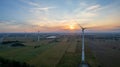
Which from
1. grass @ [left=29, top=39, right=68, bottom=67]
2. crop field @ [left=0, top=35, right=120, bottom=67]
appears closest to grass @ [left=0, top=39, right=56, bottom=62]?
crop field @ [left=0, top=35, right=120, bottom=67]

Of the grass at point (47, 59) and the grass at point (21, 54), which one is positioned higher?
the grass at point (21, 54)

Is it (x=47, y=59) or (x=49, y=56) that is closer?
(x=47, y=59)

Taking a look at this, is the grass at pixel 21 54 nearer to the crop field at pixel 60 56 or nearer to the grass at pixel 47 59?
the crop field at pixel 60 56

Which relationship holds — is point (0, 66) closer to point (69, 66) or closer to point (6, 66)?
point (6, 66)

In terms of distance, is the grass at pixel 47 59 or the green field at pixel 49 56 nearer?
the grass at pixel 47 59

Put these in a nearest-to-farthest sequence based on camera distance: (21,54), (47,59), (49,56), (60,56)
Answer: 1. (47,59)
2. (60,56)
3. (49,56)
4. (21,54)

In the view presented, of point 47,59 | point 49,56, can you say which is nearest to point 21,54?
point 49,56

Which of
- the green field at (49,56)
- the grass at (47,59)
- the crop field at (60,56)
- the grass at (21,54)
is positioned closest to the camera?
the grass at (47,59)

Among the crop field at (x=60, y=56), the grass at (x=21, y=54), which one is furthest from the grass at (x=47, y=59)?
the grass at (x=21, y=54)

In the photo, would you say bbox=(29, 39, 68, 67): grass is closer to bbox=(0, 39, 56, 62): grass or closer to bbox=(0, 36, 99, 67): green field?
bbox=(0, 36, 99, 67): green field

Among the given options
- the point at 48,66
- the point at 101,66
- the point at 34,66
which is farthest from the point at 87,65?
the point at 34,66

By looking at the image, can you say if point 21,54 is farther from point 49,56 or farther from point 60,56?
point 60,56
